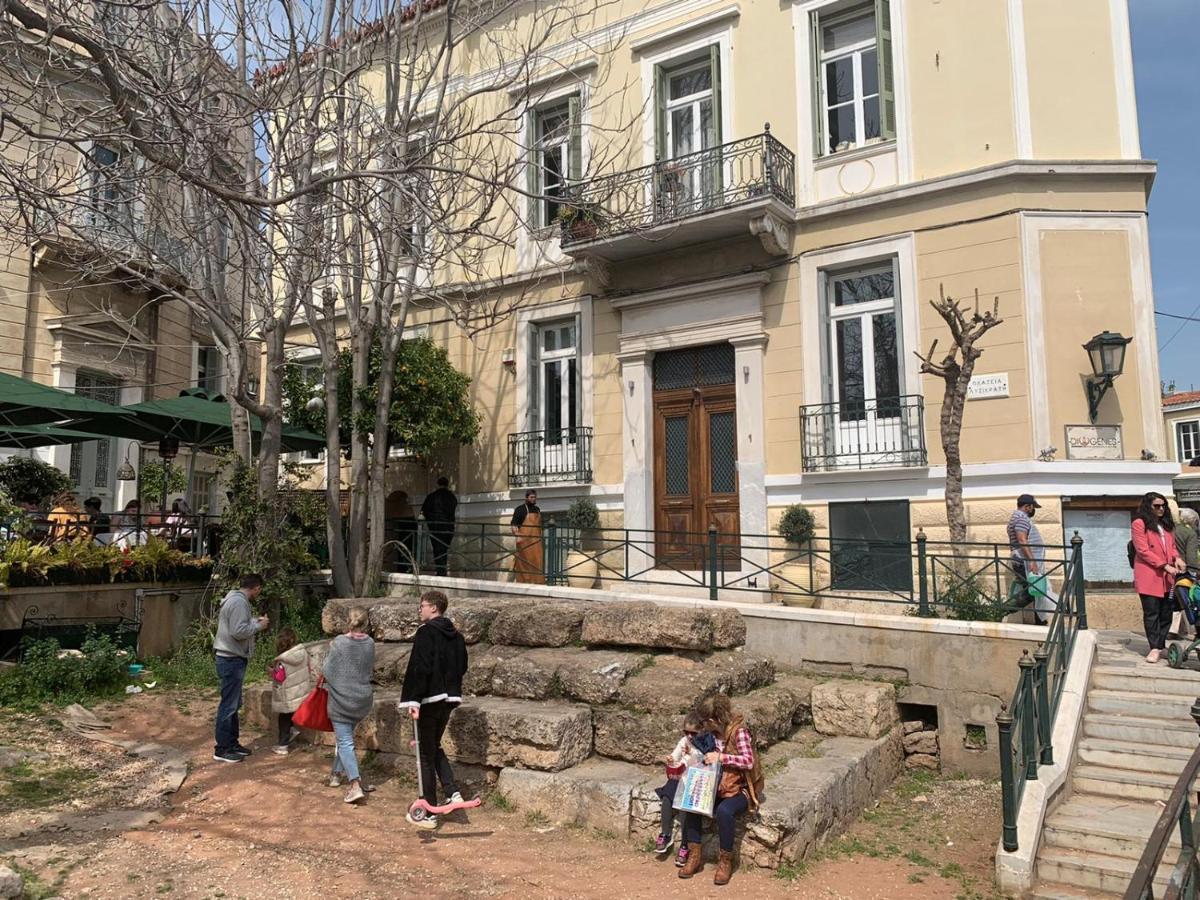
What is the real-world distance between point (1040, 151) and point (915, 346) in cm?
280

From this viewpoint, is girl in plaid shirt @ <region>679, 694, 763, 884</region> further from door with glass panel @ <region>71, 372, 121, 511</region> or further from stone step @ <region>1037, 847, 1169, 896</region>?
door with glass panel @ <region>71, 372, 121, 511</region>

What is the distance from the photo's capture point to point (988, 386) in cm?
1078

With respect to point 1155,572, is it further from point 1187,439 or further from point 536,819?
point 1187,439

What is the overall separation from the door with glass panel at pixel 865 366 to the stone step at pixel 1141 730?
15.0ft

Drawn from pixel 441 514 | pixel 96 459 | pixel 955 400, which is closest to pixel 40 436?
pixel 96 459

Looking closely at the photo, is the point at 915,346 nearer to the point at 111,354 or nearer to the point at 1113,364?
the point at 1113,364

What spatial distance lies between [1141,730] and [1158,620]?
1.69 meters

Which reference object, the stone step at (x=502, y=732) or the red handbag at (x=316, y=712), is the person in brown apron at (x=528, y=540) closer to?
the stone step at (x=502, y=732)

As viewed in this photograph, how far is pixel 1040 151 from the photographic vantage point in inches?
430

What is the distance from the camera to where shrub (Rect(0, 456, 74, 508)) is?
14.2 meters

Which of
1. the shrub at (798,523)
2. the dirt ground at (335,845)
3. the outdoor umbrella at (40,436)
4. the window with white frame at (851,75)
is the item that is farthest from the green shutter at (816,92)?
the outdoor umbrella at (40,436)

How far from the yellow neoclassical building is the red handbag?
5.47 meters

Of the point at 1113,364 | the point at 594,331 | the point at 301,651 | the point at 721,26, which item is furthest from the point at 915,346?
the point at 301,651

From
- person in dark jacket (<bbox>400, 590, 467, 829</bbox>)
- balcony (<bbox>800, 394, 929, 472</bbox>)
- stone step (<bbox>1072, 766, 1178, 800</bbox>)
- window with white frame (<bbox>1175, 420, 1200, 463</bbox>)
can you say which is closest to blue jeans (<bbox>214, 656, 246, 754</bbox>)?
person in dark jacket (<bbox>400, 590, 467, 829</bbox>)
